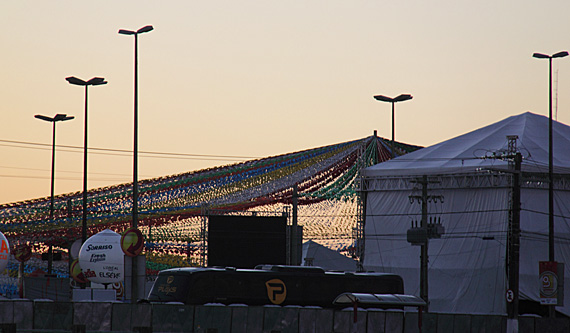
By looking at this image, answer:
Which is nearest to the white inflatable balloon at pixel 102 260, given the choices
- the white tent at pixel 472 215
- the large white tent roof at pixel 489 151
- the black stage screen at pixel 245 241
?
the black stage screen at pixel 245 241

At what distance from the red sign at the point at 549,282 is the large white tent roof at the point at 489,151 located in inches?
484

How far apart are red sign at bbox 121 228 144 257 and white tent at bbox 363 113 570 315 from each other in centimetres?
2012

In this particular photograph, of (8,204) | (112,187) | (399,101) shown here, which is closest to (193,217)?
(112,187)

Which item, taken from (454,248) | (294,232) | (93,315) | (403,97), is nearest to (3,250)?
(294,232)

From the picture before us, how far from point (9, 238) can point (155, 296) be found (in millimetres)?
18413

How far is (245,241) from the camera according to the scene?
56344mm

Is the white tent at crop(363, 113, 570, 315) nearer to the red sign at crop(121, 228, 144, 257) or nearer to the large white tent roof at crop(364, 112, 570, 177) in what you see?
the large white tent roof at crop(364, 112, 570, 177)

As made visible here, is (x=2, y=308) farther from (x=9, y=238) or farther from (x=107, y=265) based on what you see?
(x=9, y=238)

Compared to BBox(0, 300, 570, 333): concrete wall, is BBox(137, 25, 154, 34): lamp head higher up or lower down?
higher up

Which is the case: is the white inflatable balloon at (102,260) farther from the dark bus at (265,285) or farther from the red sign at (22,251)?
the dark bus at (265,285)

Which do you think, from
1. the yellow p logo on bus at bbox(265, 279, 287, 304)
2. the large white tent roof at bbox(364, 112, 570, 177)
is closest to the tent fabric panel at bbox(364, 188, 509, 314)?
the large white tent roof at bbox(364, 112, 570, 177)

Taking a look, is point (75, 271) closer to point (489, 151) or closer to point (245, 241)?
point (245, 241)

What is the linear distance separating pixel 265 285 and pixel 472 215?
67.0 feet

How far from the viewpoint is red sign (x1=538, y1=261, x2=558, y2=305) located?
145 ft
